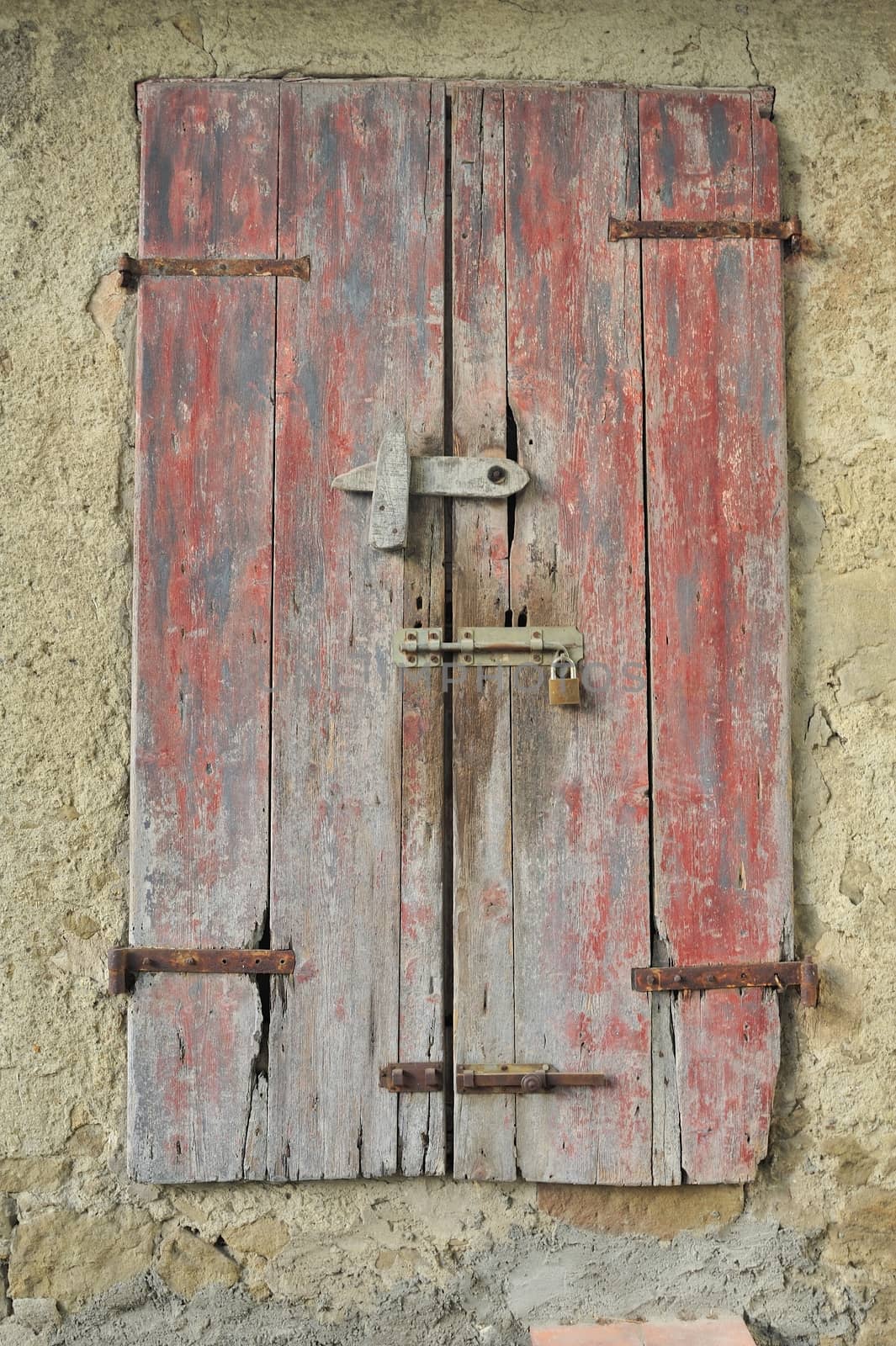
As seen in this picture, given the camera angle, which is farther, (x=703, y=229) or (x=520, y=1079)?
(x=703, y=229)

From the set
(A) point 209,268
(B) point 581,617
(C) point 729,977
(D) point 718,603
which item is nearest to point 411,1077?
(C) point 729,977

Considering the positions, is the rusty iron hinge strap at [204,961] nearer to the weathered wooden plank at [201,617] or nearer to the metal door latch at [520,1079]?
the weathered wooden plank at [201,617]

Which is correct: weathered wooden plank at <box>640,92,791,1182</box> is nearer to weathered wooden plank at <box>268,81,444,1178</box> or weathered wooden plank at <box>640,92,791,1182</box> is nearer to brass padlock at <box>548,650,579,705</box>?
brass padlock at <box>548,650,579,705</box>

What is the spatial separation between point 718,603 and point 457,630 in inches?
19.8

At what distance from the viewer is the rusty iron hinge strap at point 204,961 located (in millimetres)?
1927

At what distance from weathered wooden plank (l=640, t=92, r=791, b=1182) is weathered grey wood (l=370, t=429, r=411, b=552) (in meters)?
0.48

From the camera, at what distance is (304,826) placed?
1.96 m

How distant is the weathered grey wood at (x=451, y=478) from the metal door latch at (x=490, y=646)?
0.85 feet

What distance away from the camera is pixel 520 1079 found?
1.92m

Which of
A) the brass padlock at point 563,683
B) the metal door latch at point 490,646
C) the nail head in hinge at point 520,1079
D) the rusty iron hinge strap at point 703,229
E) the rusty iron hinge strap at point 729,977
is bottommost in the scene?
the nail head in hinge at point 520,1079

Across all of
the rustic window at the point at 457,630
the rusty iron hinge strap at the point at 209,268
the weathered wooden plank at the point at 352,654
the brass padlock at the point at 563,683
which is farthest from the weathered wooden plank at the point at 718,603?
the rusty iron hinge strap at the point at 209,268

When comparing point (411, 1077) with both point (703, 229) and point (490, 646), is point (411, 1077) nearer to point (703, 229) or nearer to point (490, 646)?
point (490, 646)

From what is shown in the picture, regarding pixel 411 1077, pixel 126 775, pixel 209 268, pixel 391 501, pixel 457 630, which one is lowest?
pixel 411 1077

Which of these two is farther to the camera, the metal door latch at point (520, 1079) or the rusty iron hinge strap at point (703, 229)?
the rusty iron hinge strap at point (703, 229)
